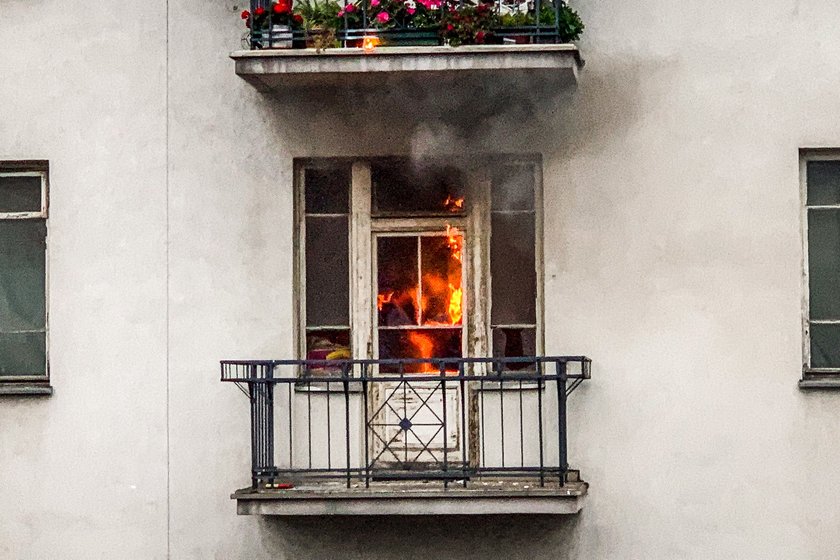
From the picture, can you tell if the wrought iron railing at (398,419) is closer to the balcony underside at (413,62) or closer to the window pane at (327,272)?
the window pane at (327,272)

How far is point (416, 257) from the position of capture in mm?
13328

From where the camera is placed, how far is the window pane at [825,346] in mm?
12914

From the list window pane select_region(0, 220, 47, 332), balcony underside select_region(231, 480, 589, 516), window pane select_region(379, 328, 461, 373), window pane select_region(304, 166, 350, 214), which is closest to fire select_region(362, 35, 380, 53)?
window pane select_region(304, 166, 350, 214)

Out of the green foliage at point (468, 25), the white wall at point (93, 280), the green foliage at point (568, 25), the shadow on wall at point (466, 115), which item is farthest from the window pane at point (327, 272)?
the green foliage at point (568, 25)

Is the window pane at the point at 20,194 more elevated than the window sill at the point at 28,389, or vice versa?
the window pane at the point at 20,194

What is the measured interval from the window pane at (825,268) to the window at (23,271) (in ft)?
19.7

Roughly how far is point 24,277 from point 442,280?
3337 millimetres

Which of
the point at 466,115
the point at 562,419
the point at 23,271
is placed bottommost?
the point at 562,419

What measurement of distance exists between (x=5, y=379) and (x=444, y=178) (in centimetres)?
383

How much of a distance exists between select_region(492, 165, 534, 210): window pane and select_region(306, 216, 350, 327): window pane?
1.22 meters

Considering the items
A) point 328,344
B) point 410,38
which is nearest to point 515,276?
point 328,344

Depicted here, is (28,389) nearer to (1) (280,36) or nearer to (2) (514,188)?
(1) (280,36)

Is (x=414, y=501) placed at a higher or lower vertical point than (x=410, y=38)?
lower

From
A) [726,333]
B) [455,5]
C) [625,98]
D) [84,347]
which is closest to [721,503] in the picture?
[726,333]
